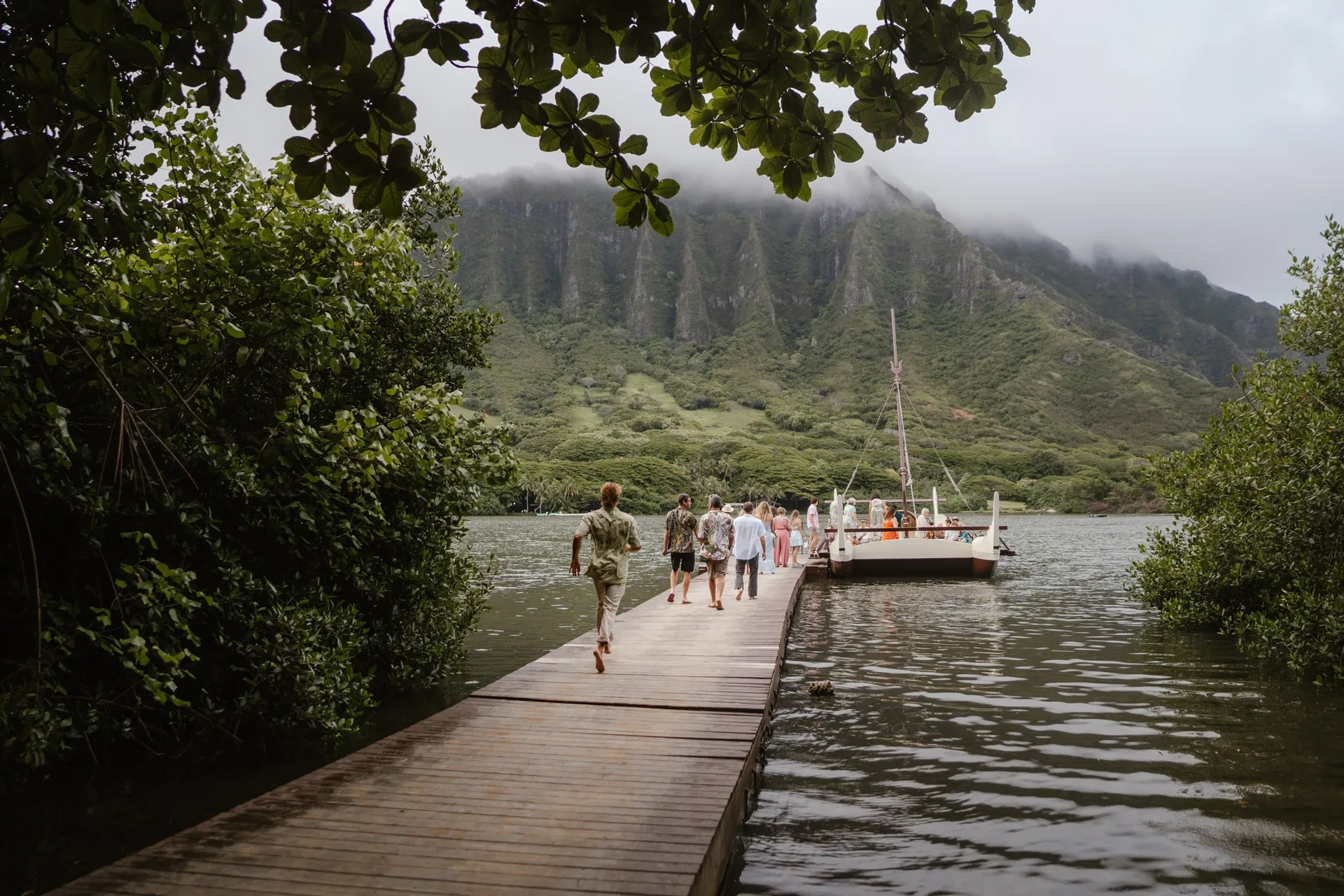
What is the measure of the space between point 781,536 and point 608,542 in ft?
54.1

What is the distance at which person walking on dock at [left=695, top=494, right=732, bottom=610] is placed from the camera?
14984 millimetres

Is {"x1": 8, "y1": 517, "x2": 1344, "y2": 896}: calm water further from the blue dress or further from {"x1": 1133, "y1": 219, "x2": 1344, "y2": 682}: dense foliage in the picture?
the blue dress

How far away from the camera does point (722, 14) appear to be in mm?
2604

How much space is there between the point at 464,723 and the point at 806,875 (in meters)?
3.38

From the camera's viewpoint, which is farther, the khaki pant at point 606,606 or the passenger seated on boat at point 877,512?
the passenger seated on boat at point 877,512

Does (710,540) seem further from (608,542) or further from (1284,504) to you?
(1284,504)

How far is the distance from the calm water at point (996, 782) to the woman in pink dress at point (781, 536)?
10.3m

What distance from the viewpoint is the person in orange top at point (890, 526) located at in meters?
28.0

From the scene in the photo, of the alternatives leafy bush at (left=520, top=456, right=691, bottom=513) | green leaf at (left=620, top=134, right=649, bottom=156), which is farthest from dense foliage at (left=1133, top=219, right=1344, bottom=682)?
leafy bush at (left=520, top=456, right=691, bottom=513)

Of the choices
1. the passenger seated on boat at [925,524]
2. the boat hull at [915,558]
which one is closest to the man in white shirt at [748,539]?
the boat hull at [915,558]

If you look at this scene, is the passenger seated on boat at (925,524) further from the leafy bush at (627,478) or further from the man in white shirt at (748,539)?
the leafy bush at (627,478)

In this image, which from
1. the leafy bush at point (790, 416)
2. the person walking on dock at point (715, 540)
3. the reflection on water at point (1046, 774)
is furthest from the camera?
the leafy bush at point (790, 416)

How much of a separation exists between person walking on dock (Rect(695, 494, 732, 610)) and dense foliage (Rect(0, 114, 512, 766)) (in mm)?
6126

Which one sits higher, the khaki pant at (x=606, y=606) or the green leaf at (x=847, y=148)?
the green leaf at (x=847, y=148)
